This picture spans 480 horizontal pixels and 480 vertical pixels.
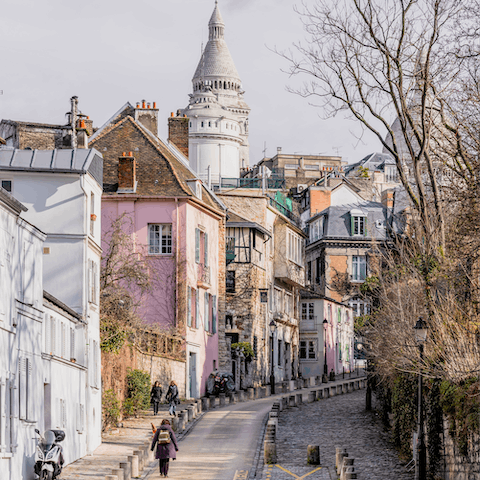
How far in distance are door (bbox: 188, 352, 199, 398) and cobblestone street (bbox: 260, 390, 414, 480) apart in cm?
441

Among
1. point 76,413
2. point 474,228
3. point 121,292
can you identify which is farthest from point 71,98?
point 474,228

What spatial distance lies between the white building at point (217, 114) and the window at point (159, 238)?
61940 millimetres

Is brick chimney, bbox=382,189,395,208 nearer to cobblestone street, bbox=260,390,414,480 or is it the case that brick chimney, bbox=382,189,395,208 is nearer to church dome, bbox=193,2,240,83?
cobblestone street, bbox=260,390,414,480

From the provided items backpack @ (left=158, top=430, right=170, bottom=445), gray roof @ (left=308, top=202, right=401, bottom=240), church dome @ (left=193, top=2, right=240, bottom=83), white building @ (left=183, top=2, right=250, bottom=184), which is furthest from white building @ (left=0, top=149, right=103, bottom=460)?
church dome @ (left=193, top=2, right=240, bottom=83)

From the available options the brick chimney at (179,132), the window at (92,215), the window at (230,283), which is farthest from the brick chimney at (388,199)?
the window at (92,215)

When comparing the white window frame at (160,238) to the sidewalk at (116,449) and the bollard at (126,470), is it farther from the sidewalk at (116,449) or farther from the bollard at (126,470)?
the bollard at (126,470)

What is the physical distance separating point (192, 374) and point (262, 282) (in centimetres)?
1124

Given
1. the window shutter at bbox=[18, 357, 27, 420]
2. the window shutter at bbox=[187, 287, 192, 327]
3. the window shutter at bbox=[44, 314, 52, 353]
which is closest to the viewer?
the window shutter at bbox=[18, 357, 27, 420]

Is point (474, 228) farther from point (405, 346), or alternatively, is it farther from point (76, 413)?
point (76, 413)

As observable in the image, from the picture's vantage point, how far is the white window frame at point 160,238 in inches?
1634

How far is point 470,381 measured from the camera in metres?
18.8

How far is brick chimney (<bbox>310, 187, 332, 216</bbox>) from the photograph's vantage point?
81.3 metres

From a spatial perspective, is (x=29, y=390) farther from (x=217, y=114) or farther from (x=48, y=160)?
(x=217, y=114)

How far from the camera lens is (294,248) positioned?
5897cm
